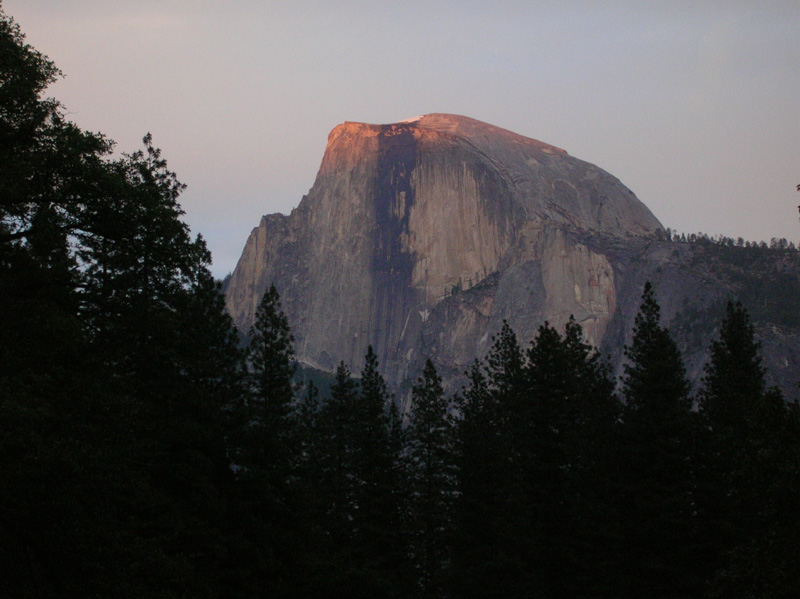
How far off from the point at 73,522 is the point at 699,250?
18802 centimetres

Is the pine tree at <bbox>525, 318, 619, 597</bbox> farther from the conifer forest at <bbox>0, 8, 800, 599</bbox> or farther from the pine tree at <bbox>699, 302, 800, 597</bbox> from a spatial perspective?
the pine tree at <bbox>699, 302, 800, 597</bbox>

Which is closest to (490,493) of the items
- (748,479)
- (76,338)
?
(748,479)

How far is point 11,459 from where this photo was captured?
1287 centimetres

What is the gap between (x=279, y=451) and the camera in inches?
1277

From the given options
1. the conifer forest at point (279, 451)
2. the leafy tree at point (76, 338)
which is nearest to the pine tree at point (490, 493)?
the conifer forest at point (279, 451)

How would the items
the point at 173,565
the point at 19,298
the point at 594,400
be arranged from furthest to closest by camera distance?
the point at 594,400, the point at 173,565, the point at 19,298

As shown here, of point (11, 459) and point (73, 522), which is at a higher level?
point (11, 459)

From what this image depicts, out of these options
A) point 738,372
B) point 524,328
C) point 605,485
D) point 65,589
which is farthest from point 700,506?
point 524,328

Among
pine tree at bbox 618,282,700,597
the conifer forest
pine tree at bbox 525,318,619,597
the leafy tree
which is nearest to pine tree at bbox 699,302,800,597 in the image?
the conifer forest

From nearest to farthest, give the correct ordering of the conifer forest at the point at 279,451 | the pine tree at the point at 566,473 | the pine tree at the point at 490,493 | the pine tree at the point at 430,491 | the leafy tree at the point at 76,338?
the leafy tree at the point at 76,338, the conifer forest at the point at 279,451, the pine tree at the point at 566,473, the pine tree at the point at 490,493, the pine tree at the point at 430,491

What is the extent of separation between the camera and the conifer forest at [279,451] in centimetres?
1390

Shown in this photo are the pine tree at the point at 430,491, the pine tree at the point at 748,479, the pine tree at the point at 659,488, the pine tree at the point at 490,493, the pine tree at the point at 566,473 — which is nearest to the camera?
the pine tree at the point at 748,479

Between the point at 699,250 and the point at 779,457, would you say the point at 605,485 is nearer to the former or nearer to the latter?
the point at 779,457

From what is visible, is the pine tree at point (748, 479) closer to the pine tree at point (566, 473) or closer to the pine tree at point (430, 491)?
the pine tree at point (566, 473)
